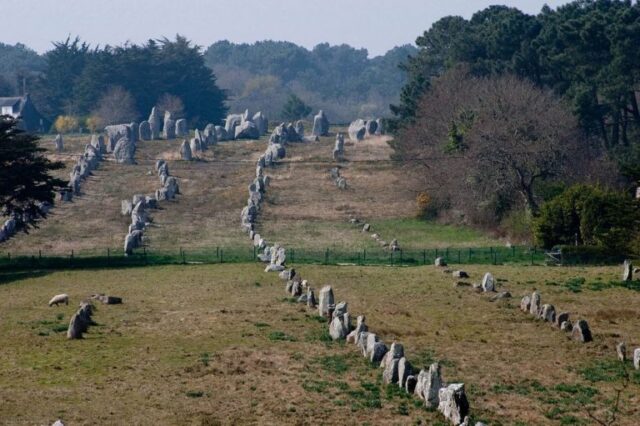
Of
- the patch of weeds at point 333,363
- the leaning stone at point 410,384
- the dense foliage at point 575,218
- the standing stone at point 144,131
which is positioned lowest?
the patch of weeds at point 333,363

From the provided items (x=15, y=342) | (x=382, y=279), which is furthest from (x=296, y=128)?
(x=15, y=342)

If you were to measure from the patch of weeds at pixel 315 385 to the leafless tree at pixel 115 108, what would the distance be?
3867 inches

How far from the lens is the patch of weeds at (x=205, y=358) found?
32.8 m

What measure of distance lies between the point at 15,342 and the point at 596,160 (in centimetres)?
4281

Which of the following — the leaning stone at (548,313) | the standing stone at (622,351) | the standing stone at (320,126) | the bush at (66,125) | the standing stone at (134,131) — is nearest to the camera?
the standing stone at (622,351)

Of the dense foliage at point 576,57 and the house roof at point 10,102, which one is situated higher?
the dense foliage at point 576,57

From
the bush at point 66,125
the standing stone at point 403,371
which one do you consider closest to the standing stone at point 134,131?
the bush at point 66,125

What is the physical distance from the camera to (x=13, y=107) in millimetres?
132250

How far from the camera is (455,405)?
26516 millimetres

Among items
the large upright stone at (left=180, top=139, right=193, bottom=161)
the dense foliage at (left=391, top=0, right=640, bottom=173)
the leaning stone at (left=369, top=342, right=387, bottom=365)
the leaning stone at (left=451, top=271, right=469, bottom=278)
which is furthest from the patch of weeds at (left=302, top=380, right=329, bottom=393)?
the large upright stone at (left=180, top=139, right=193, bottom=161)

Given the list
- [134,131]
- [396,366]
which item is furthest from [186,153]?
[396,366]

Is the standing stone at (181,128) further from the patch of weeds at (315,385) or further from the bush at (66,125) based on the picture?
the patch of weeds at (315,385)

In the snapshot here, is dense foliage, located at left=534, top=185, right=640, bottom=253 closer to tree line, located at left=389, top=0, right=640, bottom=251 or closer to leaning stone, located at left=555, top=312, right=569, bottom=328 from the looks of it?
tree line, located at left=389, top=0, right=640, bottom=251

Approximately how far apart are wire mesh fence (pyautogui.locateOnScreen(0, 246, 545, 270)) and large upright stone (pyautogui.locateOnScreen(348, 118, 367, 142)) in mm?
56437
